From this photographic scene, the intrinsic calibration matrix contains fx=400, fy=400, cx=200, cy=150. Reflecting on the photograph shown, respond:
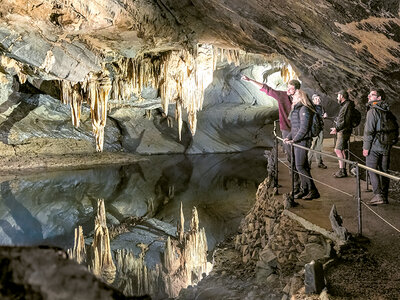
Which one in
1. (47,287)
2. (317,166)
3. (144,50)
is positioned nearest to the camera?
(47,287)

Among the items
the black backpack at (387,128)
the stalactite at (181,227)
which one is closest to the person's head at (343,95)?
the black backpack at (387,128)

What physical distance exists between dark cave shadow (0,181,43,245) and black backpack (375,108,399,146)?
570cm

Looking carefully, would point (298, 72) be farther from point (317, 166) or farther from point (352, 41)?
point (352, 41)

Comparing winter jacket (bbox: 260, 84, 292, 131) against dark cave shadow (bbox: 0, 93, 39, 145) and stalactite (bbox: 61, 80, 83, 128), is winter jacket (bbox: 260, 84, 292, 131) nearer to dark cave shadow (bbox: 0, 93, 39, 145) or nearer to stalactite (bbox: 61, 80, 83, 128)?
stalactite (bbox: 61, 80, 83, 128)

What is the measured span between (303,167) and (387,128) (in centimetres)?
108

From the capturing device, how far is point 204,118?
780 inches

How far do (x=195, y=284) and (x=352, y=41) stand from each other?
3.53 metres

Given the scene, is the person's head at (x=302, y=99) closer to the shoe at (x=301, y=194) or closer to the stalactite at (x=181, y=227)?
the shoe at (x=301, y=194)

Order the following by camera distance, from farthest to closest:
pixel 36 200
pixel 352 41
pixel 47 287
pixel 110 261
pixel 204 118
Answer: pixel 204 118 → pixel 36 200 → pixel 110 261 → pixel 352 41 → pixel 47 287

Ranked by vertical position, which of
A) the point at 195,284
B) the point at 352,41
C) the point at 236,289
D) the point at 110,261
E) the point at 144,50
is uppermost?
the point at 352,41

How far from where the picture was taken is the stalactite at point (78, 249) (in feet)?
19.6

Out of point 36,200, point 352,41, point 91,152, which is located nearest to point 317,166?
point 352,41

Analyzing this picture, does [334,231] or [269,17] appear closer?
[334,231]

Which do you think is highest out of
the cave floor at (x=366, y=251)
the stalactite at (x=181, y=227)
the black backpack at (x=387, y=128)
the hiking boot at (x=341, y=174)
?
the black backpack at (x=387, y=128)
